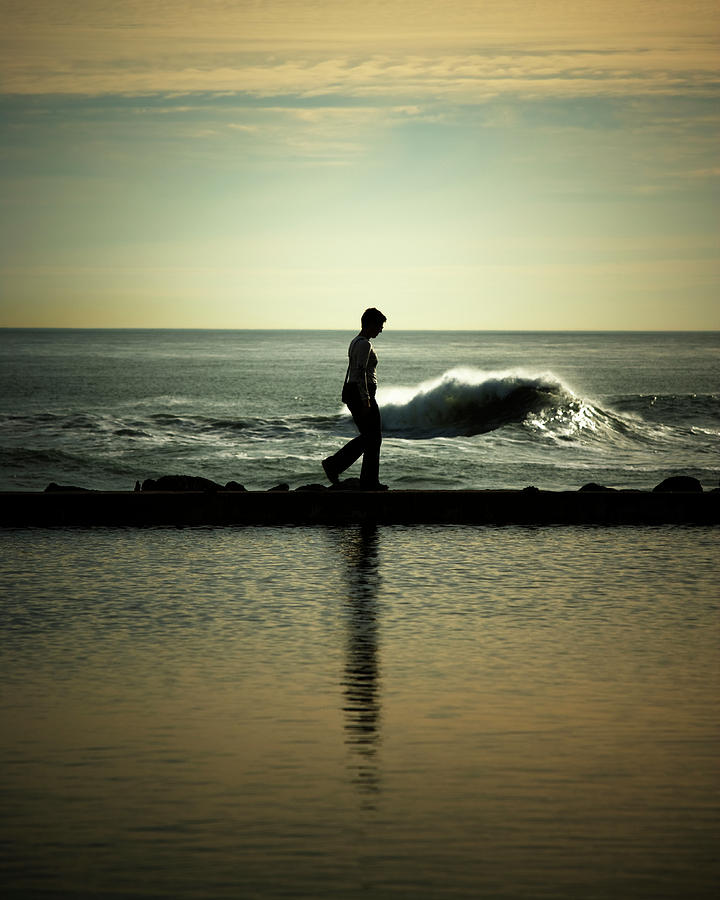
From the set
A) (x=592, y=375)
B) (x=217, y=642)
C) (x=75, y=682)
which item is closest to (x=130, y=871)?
(x=75, y=682)

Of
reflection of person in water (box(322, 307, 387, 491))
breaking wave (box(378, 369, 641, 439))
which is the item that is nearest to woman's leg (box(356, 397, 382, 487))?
reflection of person in water (box(322, 307, 387, 491))

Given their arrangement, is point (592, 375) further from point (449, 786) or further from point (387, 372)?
point (449, 786)

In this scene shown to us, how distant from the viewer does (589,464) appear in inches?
1154

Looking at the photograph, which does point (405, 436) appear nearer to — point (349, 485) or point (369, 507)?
point (349, 485)

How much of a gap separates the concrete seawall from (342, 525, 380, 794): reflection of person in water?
2292mm

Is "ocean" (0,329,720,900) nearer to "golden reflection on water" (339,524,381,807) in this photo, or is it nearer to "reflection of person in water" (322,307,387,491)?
"golden reflection on water" (339,524,381,807)

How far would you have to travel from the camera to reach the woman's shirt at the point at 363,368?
1199 centimetres

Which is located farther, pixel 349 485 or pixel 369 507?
pixel 349 485

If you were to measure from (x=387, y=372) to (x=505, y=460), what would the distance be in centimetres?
8490

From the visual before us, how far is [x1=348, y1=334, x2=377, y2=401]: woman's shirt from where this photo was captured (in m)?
12.0

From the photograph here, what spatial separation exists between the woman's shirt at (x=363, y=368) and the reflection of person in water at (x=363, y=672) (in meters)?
2.68

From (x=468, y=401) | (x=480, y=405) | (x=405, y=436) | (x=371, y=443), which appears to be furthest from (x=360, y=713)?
(x=468, y=401)

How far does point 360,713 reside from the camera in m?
5.15

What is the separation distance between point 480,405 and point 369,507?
3311 centimetres
